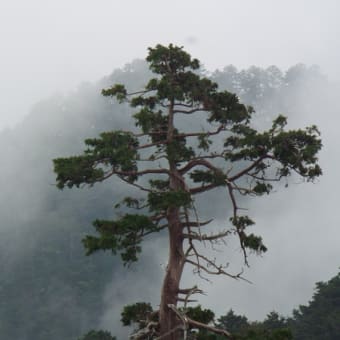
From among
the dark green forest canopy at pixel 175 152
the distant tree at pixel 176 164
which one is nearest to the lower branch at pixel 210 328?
the distant tree at pixel 176 164

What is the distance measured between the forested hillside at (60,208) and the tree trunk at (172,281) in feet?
103

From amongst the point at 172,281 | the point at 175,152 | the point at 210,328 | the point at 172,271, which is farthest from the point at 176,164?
the point at 210,328

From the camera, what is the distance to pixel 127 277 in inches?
3575

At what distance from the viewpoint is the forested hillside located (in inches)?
3086

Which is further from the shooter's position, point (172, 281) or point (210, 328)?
point (172, 281)

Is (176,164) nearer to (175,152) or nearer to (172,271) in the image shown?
(175,152)

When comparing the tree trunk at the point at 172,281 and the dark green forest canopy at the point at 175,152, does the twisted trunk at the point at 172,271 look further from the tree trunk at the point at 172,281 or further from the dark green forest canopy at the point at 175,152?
the dark green forest canopy at the point at 175,152

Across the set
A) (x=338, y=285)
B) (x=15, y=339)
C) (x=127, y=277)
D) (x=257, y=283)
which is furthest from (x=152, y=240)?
(x=338, y=285)

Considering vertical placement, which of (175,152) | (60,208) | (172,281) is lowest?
(172,281)

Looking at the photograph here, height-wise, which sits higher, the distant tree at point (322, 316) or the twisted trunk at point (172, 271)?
the distant tree at point (322, 316)

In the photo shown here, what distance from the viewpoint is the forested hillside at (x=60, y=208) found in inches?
3086

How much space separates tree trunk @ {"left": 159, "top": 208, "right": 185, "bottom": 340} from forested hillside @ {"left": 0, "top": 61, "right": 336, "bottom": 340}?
3143 centimetres

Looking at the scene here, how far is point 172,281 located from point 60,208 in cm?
9126

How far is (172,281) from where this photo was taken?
11000 millimetres
